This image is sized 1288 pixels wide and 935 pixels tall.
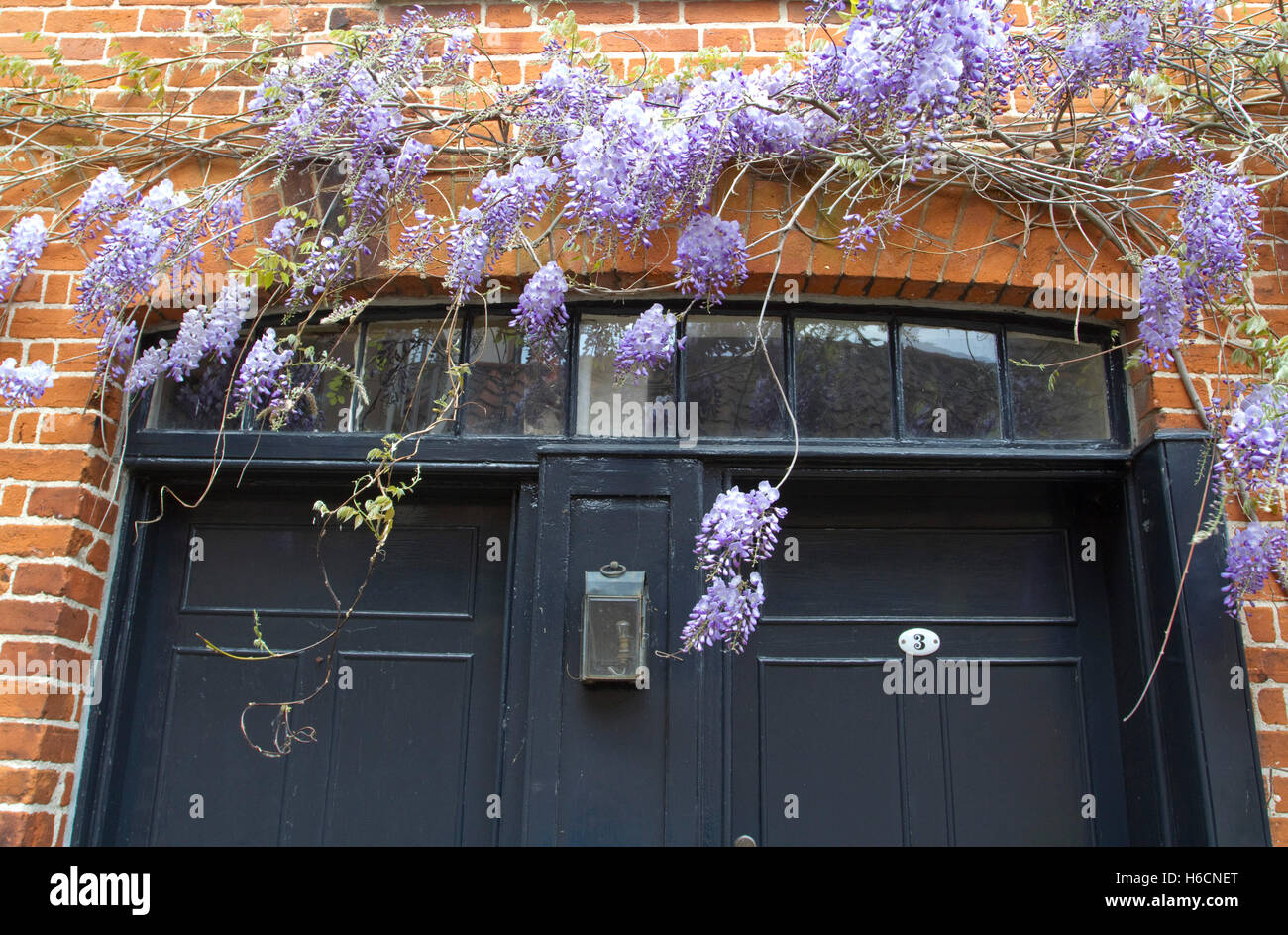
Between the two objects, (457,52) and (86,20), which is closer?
(457,52)

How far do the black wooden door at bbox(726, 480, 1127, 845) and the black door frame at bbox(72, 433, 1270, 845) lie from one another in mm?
109

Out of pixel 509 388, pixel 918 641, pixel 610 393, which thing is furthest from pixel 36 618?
pixel 918 641

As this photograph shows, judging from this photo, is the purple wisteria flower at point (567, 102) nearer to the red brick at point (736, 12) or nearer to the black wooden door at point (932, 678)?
the red brick at point (736, 12)

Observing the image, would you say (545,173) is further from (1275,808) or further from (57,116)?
(1275,808)

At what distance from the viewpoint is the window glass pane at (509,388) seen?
104 inches

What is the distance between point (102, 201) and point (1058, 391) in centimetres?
266

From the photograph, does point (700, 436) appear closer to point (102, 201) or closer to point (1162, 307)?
point (1162, 307)

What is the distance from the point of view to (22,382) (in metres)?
2.40

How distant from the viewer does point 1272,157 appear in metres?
2.46

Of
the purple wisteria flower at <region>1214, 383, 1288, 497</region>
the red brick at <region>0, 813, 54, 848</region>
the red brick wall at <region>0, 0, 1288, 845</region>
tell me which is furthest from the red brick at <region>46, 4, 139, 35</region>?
the purple wisteria flower at <region>1214, 383, 1288, 497</region>

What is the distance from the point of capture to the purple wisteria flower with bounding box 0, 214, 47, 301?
2.50 metres

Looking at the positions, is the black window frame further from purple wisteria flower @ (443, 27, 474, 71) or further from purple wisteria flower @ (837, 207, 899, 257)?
purple wisteria flower @ (443, 27, 474, 71)

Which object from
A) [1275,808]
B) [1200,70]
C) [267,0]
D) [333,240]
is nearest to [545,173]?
[333,240]

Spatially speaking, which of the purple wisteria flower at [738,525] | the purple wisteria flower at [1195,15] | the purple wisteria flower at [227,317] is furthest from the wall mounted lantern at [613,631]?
the purple wisteria flower at [1195,15]
